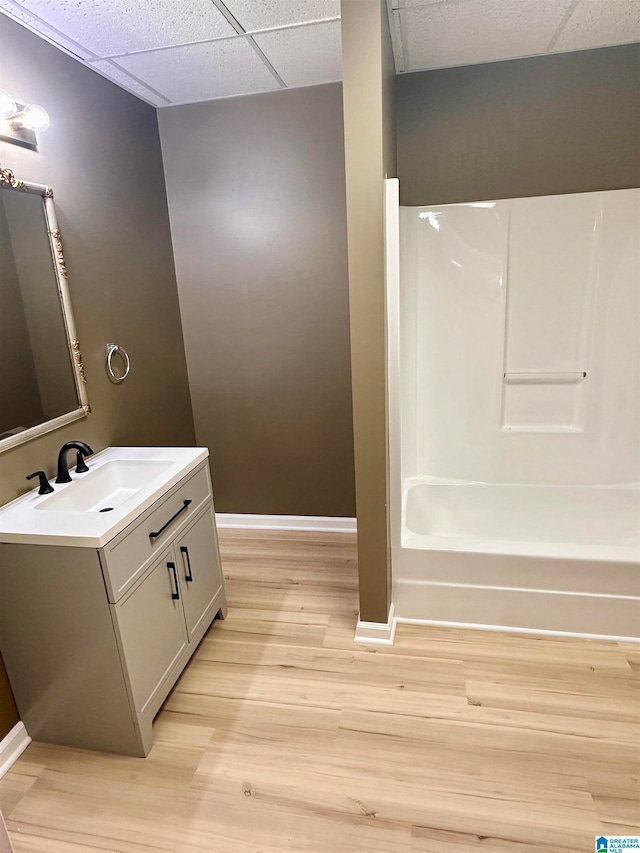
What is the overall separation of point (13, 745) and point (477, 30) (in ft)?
10.5

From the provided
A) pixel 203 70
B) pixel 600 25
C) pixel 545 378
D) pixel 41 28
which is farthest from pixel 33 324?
pixel 600 25

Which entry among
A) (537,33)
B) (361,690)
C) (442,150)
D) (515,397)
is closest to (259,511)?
(361,690)

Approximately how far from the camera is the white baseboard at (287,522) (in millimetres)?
3123

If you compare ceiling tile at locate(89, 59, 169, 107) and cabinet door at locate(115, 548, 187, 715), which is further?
ceiling tile at locate(89, 59, 169, 107)

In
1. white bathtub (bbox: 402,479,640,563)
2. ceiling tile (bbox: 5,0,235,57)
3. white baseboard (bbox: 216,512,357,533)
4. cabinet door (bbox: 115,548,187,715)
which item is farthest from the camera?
white baseboard (bbox: 216,512,357,533)

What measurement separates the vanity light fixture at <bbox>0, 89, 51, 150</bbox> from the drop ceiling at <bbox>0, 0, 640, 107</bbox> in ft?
1.03

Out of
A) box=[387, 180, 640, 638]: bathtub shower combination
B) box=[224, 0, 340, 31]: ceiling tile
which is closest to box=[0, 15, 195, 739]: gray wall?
box=[224, 0, 340, 31]: ceiling tile

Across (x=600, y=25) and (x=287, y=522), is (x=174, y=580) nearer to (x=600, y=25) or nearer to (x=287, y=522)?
(x=287, y=522)

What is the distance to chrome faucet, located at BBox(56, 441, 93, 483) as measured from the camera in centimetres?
187

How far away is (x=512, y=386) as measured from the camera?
271 centimetres

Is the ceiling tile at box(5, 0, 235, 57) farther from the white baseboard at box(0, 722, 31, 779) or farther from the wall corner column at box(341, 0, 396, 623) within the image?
the white baseboard at box(0, 722, 31, 779)

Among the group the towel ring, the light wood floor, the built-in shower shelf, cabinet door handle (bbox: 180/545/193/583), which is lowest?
the light wood floor

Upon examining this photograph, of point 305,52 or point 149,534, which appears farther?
point 305,52

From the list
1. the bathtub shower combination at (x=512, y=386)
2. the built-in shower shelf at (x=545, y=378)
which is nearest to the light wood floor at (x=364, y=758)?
the bathtub shower combination at (x=512, y=386)
